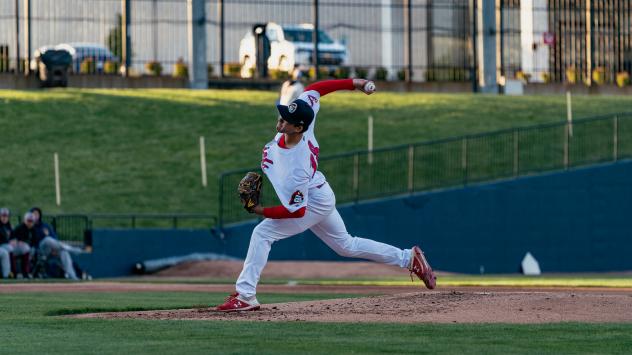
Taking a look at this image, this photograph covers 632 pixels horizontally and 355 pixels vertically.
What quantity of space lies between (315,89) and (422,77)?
1324 inches

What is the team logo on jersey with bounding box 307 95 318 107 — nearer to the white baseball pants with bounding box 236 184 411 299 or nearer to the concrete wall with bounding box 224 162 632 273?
the white baseball pants with bounding box 236 184 411 299

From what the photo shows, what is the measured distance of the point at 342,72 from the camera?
4259cm

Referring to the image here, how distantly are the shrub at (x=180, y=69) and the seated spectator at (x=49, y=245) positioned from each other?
725 inches

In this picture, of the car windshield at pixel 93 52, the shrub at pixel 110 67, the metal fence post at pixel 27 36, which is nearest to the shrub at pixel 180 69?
the shrub at pixel 110 67

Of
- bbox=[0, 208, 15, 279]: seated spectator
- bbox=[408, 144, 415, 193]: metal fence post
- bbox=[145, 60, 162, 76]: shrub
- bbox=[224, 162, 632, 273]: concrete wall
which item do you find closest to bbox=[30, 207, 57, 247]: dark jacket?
bbox=[0, 208, 15, 279]: seated spectator

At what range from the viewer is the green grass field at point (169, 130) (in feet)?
104

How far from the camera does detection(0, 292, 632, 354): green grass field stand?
344 inches

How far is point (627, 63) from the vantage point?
158 feet

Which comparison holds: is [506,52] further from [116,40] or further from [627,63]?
[116,40]

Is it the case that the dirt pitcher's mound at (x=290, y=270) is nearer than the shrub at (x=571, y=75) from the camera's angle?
Yes

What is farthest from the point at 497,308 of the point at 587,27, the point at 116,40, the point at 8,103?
the point at 587,27

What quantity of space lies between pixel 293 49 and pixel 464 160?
1320cm

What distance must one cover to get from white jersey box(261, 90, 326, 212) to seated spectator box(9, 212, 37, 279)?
13277 millimetres

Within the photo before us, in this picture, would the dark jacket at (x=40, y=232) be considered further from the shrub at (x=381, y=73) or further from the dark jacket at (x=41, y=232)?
the shrub at (x=381, y=73)
